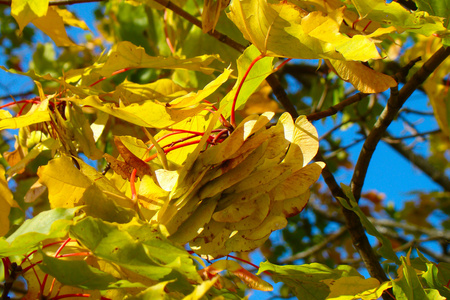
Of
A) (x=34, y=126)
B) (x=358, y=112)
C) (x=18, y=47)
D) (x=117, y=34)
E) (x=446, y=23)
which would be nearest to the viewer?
(x=446, y=23)

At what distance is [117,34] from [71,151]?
1000 mm

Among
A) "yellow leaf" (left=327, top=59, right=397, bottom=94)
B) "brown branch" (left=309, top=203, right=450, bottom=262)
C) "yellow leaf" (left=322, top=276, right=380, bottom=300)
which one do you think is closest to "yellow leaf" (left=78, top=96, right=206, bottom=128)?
"yellow leaf" (left=327, top=59, right=397, bottom=94)

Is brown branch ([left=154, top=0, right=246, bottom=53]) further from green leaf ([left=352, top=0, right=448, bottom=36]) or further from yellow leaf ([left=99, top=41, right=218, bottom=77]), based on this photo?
green leaf ([left=352, top=0, right=448, bottom=36])

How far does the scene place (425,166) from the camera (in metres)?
2.15

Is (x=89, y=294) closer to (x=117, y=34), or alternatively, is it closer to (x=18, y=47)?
(x=117, y=34)

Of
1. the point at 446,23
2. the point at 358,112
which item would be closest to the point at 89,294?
the point at 446,23

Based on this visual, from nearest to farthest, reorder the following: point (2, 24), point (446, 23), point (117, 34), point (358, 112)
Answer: point (446, 23)
point (358, 112)
point (117, 34)
point (2, 24)

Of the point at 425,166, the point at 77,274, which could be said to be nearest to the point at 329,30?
the point at 77,274

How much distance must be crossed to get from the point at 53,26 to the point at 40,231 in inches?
23.3

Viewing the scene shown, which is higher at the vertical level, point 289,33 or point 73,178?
point 289,33

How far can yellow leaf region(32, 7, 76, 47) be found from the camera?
102 centimetres

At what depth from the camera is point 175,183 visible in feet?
2.17

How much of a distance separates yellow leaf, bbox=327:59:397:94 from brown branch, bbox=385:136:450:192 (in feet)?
4.71

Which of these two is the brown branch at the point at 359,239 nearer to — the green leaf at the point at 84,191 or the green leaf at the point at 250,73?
the green leaf at the point at 250,73
